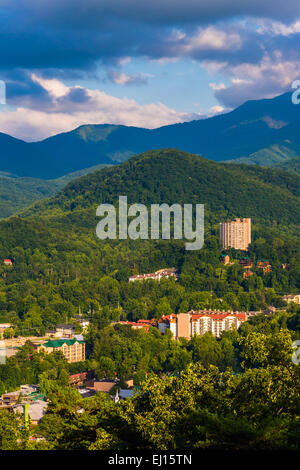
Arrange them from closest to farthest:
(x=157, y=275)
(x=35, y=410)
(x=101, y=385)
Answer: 1. (x=35, y=410)
2. (x=101, y=385)
3. (x=157, y=275)

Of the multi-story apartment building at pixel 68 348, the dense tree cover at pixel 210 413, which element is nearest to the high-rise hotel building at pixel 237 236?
the multi-story apartment building at pixel 68 348

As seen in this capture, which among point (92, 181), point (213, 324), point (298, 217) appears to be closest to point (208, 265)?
point (213, 324)

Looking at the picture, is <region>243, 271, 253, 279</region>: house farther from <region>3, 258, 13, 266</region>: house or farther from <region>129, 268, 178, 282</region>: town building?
<region>3, 258, 13, 266</region>: house

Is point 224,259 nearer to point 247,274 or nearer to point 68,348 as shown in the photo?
point 247,274

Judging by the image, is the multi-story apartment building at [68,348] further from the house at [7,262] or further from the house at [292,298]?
the house at [7,262]

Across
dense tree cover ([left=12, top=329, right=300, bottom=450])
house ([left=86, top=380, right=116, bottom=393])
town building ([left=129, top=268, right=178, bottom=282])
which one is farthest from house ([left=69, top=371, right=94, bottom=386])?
town building ([left=129, top=268, right=178, bottom=282])

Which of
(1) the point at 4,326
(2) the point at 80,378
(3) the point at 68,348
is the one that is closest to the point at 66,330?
(1) the point at 4,326
